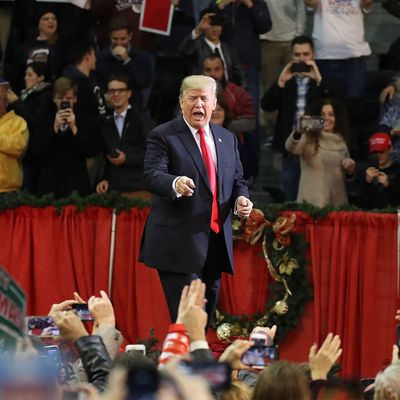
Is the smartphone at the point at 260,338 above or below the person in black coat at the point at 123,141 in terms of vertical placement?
below

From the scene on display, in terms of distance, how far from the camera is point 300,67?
13.2m

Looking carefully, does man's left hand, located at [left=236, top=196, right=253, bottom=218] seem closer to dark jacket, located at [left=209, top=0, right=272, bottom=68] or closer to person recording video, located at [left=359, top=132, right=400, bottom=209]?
person recording video, located at [left=359, top=132, right=400, bottom=209]

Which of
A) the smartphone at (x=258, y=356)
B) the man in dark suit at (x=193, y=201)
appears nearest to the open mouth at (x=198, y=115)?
the man in dark suit at (x=193, y=201)

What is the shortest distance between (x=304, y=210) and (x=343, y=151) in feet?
4.18

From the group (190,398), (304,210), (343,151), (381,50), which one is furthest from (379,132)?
(190,398)

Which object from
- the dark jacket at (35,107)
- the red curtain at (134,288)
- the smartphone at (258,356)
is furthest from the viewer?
the dark jacket at (35,107)

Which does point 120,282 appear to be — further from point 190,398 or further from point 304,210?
point 190,398

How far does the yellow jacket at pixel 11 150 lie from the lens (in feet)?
41.1

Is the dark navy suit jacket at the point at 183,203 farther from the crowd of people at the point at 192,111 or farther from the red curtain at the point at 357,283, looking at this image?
the red curtain at the point at 357,283

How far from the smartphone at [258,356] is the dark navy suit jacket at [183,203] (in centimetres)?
261

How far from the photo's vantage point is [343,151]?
501 inches

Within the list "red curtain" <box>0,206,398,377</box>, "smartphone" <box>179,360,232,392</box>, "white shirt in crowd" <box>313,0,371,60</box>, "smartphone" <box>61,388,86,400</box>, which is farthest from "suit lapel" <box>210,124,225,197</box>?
"white shirt in crowd" <box>313,0,371,60</box>

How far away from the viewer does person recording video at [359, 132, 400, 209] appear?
40.9ft

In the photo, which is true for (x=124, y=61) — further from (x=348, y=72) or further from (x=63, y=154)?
(x=348, y=72)
